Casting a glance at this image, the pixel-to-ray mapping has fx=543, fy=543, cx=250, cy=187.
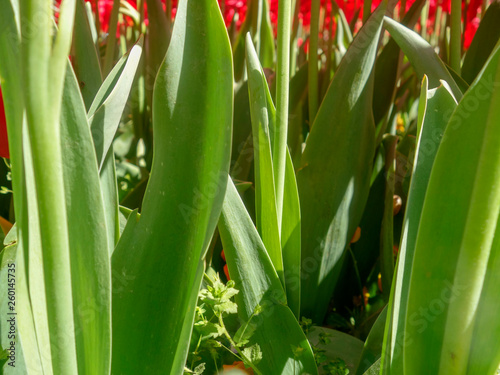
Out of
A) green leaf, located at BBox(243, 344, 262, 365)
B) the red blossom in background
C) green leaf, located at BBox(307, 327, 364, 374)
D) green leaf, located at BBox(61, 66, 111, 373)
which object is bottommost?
green leaf, located at BBox(307, 327, 364, 374)

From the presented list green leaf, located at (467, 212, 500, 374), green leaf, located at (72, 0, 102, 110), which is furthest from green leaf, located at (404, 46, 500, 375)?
green leaf, located at (72, 0, 102, 110)

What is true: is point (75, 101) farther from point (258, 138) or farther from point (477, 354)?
point (477, 354)

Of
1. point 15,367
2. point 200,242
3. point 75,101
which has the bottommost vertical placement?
point 15,367

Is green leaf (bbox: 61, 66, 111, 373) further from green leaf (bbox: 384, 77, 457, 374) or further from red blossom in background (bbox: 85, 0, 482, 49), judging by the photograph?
red blossom in background (bbox: 85, 0, 482, 49)

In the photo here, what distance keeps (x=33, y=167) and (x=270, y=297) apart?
1.05ft

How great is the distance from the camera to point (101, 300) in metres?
0.41

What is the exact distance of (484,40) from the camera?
0.89 metres

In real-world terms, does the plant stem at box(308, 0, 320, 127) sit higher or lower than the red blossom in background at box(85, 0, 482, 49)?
lower

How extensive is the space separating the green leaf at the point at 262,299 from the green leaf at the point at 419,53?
257mm

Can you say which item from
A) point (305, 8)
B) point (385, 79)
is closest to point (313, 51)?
point (385, 79)

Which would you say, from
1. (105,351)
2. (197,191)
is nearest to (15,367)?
(105,351)

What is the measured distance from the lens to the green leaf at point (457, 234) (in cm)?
40

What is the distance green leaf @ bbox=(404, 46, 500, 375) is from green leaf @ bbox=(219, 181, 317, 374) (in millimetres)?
156

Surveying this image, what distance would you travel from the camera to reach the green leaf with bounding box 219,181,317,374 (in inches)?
22.0
